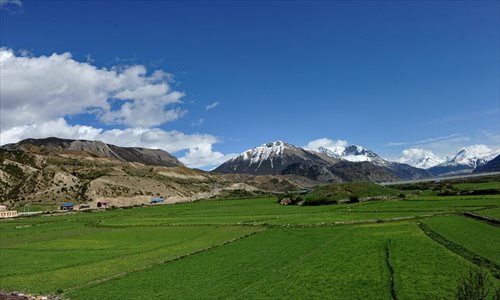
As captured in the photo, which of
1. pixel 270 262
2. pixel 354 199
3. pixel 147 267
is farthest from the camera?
pixel 354 199

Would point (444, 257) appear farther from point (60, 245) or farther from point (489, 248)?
point (60, 245)

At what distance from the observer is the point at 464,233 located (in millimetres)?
43750

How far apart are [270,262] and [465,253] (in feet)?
53.1

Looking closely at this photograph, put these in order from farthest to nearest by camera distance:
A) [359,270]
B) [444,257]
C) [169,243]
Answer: [169,243], [444,257], [359,270]

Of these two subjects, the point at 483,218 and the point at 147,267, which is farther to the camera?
the point at 483,218

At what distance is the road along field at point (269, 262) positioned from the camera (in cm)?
2770

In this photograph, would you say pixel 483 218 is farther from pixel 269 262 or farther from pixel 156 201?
pixel 156 201

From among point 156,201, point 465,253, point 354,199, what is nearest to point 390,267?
point 465,253

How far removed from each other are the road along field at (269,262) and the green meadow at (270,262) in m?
0.08

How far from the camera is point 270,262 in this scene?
3650 centimetres

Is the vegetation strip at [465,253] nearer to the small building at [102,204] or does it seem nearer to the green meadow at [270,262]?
the green meadow at [270,262]

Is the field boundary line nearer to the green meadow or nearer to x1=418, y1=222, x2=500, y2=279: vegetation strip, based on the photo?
the green meadow

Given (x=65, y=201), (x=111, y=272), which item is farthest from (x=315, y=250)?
(x=65, y=201)

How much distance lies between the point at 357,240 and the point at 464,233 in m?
11.3
